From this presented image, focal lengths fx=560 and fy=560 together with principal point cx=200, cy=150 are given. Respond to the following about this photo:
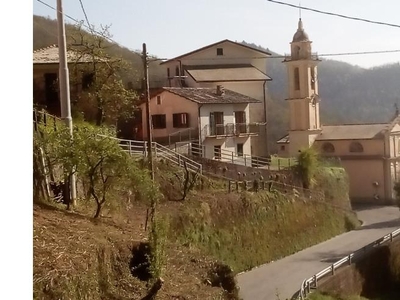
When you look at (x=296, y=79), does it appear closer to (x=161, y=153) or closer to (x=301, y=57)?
(x=301, y=57)

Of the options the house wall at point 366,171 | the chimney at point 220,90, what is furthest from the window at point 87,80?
the house wall at point 366,171

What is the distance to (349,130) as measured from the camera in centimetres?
638

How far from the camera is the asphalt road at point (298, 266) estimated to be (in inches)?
154

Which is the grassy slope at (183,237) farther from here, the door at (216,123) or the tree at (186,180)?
the door at (216,123)

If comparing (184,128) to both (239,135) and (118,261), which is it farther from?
(118,261)

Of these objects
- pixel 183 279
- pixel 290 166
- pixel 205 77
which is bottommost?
pixel 183 279

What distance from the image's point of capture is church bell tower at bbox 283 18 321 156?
405cm

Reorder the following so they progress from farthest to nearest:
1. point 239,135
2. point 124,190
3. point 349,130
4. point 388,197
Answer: point 388,197, point 349,130, point 239,135, point 124,190

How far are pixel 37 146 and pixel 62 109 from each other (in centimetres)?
28

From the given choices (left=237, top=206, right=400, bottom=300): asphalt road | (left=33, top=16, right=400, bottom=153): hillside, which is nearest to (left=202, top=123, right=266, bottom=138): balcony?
(left=33, top=16, right=400, bottom=153): hillside

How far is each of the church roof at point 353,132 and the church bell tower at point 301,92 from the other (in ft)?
1.31

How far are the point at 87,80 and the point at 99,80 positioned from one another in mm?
121

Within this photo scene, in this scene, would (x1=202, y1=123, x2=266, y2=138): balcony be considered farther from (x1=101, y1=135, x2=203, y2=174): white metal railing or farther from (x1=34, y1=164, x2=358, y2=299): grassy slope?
(x1=34, y1=164, x2=358, y2=299): grassy slope

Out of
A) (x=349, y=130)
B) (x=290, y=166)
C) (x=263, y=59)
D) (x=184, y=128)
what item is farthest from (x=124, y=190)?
(x=349, y=130)
